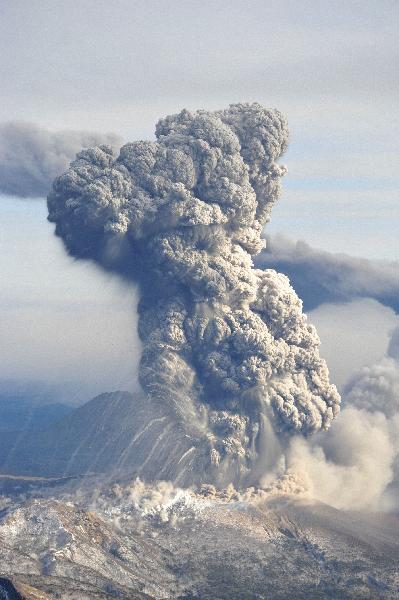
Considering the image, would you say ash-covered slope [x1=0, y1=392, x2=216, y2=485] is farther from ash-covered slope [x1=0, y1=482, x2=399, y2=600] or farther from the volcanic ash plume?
ash-covered slope [x1=0, y1=482, x2=399, y2=600]

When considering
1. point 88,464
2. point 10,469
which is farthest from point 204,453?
point 10,469

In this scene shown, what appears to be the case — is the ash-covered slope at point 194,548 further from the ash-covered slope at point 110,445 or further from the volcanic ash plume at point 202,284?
the volcanic ash plume at point 202,284

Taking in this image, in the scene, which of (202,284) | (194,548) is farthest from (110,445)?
(194,548)

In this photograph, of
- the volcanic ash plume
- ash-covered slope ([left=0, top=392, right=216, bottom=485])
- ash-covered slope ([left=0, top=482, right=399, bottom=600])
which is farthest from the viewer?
ash-covered slope ([left=0, top=392, right=216, bottom=485])

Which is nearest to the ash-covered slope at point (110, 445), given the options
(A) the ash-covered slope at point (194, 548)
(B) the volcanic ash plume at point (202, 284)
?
(B) the volcanic ash plume at point (202, 284)

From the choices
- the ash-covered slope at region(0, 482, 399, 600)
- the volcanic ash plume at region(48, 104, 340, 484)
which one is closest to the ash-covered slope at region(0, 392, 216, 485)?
the volcanic ash plume at region(48, 104, 340, 484)

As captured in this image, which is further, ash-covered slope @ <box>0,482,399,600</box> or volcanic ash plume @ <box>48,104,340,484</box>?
volcanic ash plume @ <box>48,104,340,484</box>

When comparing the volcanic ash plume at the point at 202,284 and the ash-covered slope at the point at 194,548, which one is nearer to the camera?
the ash-covered slope at the point at 194,548
